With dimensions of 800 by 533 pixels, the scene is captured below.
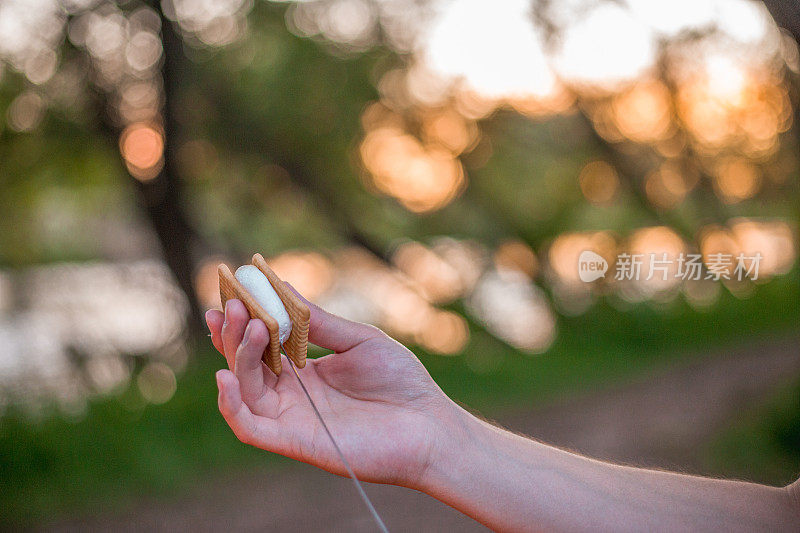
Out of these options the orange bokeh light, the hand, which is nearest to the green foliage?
the orange bokeh light

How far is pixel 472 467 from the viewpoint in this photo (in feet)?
3.51

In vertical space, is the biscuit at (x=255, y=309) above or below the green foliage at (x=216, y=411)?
above

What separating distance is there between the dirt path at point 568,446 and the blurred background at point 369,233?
0.6 inches

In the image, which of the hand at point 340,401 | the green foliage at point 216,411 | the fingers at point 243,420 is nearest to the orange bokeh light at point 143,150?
the green foliage at point 216,411

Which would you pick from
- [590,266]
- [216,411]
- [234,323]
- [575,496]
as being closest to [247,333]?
[234,323]

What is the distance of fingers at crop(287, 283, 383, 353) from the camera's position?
A: 3.74ft

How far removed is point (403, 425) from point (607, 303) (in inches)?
152

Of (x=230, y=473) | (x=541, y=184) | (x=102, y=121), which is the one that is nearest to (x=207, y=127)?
(x=102, y=121)

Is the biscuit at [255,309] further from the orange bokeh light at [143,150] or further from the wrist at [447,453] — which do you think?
the orange bokeh light at [143,150]

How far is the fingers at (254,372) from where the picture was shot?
940 mm

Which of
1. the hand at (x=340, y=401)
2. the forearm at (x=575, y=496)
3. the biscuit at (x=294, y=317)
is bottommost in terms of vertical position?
the forearm at (x=575, y=496)

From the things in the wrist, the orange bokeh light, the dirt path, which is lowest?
the dirt path

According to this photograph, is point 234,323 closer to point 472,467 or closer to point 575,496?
point 472,467

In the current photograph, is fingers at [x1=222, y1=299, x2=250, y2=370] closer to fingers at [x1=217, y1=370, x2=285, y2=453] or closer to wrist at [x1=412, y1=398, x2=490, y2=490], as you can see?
fingers at [x1=217, y1=370, x2=285, y2=453]
